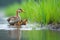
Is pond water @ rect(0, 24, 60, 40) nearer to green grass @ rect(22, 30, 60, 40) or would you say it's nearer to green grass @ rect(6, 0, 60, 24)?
green grass @ rect(22, 30, 60, 40)

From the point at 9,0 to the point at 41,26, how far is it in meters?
4.91

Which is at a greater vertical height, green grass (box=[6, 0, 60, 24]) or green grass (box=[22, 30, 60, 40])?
green grass (box=[6, 0, 60, 24])

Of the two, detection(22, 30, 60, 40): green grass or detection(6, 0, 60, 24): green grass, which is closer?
detection(22, 30, 60, 40): green grass

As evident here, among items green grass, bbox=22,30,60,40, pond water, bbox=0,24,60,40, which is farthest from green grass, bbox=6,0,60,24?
green grass, bbox=22,30,60,40

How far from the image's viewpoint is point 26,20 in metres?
8.09

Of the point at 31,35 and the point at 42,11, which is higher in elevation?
the point at 42,11

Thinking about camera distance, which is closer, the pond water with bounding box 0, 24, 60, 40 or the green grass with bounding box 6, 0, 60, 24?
the pond water with bounding box 0, 24, 60, 40

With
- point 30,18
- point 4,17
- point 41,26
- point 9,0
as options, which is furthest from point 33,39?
point 9,0

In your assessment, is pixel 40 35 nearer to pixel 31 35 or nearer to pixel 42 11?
pixel 31 35

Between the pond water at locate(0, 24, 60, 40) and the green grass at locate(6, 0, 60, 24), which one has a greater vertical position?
the green grass at locate(6, 0, 60, 24)

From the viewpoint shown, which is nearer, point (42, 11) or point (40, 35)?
point (40, 35)

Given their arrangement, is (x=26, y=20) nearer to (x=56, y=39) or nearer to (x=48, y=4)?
(x=48, y=4)

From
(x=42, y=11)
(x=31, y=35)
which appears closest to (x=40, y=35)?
(x=31, y=35)

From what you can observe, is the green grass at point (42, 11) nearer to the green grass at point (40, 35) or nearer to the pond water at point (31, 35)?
the pond water at point (31, 35)
